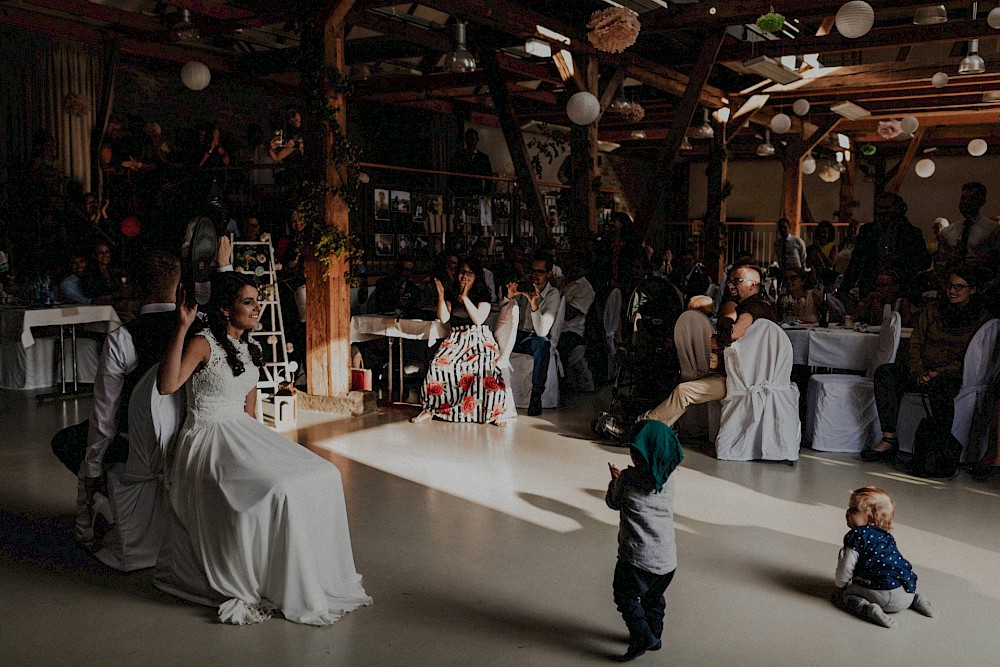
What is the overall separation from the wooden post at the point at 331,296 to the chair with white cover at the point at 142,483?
10.9ft

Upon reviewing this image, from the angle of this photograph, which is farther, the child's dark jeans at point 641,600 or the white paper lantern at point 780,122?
the white paper lantern at point 780,122

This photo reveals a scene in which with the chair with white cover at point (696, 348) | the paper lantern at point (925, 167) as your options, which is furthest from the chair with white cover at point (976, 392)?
the paper lantern at point (925, 167)

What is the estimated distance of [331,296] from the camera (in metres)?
7.14

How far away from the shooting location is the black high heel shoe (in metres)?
6.02

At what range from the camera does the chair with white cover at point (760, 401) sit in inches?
231

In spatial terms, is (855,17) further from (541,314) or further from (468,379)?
(468,379)

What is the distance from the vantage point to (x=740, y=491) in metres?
5.25

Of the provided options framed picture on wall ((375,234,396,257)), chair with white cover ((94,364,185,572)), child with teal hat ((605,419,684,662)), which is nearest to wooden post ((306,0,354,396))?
chair with white cover ((94,364,185,572))

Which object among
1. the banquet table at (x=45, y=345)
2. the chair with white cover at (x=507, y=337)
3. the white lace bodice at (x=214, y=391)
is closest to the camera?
the white lace bodice at (x=214, y=391)

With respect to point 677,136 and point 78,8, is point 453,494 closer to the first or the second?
point 677,136

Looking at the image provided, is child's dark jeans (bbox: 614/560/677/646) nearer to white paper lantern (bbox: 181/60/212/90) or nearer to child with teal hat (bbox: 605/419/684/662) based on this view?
child with teal hat (bbox: 605/419/684/662)

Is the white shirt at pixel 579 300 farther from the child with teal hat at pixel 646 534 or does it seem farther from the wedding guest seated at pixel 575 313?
the child with teal hat at pixel 646 534

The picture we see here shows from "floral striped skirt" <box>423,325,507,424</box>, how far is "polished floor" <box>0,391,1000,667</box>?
92 cm

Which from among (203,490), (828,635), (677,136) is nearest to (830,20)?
(677,136)
